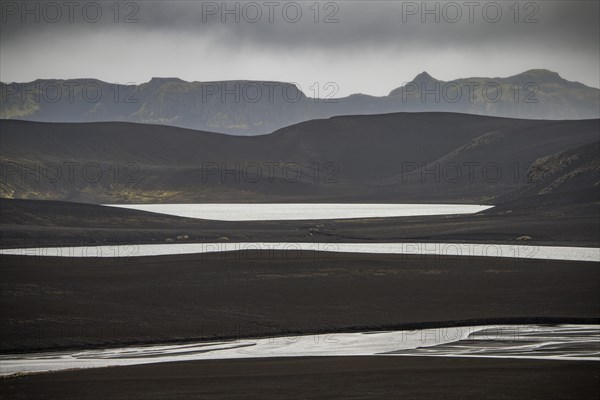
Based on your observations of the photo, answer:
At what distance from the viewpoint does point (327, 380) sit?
2119 cm

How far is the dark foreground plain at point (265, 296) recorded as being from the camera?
2972 cm

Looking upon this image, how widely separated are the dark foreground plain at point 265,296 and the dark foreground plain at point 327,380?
5.38 m

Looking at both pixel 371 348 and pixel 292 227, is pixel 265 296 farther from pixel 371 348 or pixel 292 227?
pixel 292 227

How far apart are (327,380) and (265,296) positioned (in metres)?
14.6

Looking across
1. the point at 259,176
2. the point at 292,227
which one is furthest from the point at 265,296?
the point at 259,176

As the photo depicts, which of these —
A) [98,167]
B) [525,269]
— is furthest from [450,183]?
[525,269]

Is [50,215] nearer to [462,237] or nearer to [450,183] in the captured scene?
[462,237]

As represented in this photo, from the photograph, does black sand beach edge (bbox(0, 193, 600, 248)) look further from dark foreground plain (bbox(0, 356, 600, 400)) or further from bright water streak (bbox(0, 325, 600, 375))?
dark foreground plain (bbox(0, 356, 600, 400))

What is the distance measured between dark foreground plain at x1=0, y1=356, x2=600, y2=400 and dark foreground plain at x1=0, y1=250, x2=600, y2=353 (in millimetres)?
5376

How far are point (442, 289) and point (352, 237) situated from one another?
29481 millimetres

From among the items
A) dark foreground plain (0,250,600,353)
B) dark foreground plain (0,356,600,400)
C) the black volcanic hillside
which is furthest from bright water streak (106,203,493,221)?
dark foreground plain (0,356,600,400)

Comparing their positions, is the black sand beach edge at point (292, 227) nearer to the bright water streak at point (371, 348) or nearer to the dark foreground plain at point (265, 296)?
the dark foreground plain at point (265, 296)

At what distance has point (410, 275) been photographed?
40.8m

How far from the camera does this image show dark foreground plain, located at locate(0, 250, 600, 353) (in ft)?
97.5
